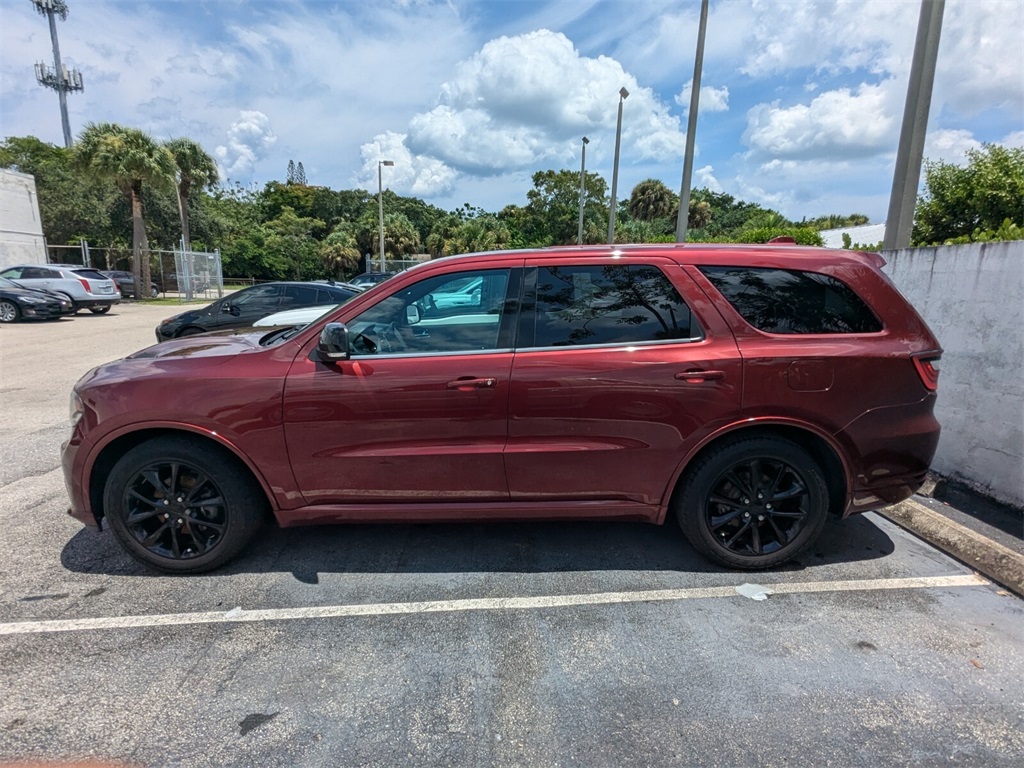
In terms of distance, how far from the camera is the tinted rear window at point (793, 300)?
A: 3.10 metres

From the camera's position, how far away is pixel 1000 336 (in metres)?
3.90

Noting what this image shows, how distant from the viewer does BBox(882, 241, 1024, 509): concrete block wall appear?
383 cm

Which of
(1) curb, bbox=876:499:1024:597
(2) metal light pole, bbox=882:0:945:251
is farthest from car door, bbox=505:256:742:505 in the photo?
(2) metal light pole, bbox=882:0:945:251

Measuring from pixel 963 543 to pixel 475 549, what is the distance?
309 cm

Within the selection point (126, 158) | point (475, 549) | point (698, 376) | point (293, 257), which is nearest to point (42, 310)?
point (126, 158)

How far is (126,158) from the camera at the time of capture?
22.0 metres

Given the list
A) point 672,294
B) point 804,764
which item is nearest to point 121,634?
point 804,764

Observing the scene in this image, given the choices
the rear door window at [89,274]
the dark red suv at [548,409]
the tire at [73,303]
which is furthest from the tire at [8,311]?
the dark red suv at [548,409]

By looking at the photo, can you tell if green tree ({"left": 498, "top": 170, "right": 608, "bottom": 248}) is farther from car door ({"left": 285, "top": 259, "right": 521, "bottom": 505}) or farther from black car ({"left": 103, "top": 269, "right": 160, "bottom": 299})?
car door ({"left": 285, "top": 259, "right": 521, "bottom": 505})

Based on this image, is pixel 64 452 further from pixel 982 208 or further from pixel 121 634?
pixel 982 208

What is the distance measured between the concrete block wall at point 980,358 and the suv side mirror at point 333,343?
14.5 feet

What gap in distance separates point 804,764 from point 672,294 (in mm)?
2190

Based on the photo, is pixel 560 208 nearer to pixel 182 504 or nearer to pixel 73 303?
pixel 73 303

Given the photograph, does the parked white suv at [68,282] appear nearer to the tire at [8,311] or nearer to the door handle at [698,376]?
the tire at [8,311]
